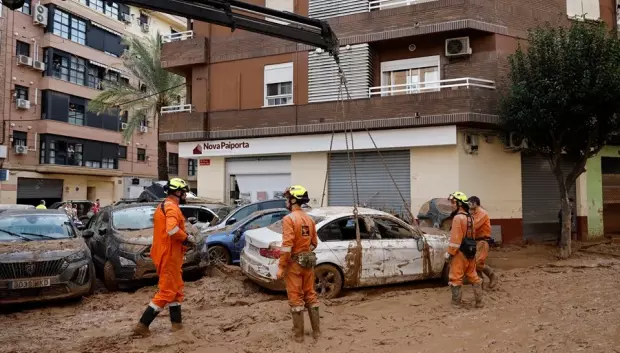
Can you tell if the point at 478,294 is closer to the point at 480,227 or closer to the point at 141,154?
the point at 480,227

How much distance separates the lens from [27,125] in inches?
1176

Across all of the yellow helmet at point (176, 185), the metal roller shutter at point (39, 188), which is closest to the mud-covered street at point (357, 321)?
the yellow helmet at point (176, 185)

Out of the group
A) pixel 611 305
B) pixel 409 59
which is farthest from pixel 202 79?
pixel 611 305

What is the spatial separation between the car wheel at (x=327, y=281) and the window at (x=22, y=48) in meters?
28.6

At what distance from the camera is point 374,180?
16.3 meters

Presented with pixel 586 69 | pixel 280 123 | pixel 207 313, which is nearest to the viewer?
pixel 207 313

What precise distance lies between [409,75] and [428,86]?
75 cm

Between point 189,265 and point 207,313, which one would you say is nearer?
point 207,313

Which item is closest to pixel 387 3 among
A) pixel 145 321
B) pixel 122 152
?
pixel 145 321

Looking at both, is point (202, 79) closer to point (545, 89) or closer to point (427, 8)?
point (427, 8)

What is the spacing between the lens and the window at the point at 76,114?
107ft

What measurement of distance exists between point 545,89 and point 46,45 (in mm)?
29239

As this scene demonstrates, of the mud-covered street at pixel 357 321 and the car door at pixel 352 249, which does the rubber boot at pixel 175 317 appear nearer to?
the mud-covered street at pixel 357 321

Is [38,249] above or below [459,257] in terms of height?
above
